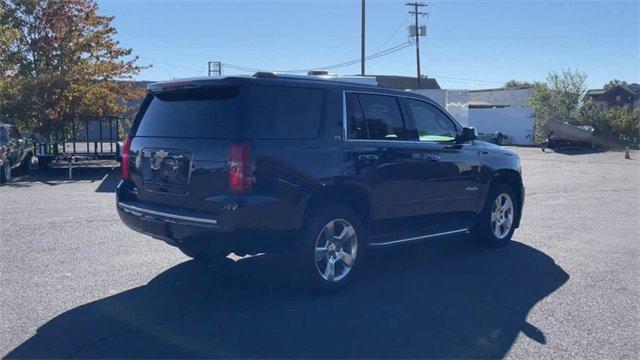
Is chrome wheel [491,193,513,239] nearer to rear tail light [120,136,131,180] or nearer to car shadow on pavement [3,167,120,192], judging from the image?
rear tail light [120,136,131,180]

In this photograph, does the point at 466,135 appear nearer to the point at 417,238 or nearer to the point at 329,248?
the point at 417,238

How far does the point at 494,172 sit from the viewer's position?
8312mm

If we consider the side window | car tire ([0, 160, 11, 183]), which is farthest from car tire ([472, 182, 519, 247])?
car tire ([0, 160, 11, 183])

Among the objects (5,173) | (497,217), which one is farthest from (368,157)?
(5,173)

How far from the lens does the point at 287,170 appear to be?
5707 millimetres

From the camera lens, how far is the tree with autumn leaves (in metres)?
20.1

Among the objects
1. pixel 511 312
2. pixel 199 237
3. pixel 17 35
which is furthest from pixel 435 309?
pixel 17 35

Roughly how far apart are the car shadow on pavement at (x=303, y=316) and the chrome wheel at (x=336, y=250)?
21cm

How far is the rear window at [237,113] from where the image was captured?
18.6ft

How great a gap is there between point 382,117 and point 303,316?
7.71ft

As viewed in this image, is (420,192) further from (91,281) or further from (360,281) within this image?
(91,281)

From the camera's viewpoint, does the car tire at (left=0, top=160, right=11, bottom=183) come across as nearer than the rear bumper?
No

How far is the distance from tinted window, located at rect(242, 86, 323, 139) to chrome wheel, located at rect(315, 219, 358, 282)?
0.91m

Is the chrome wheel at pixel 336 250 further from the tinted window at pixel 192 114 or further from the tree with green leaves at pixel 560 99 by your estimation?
the tree with green leaves at pixel 560 99
